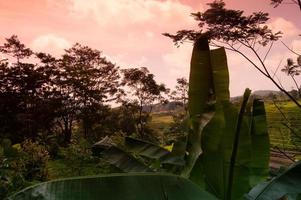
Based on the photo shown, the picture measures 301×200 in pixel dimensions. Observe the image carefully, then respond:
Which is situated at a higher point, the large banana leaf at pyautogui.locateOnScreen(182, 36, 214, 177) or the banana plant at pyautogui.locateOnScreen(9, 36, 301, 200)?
the large banana leaf at pyautogui.locateOnScreen(182, 36, 214, 177)

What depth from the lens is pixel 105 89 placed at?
24.0 m

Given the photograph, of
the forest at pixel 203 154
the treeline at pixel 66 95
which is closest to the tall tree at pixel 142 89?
the treeline at pixel 66 95

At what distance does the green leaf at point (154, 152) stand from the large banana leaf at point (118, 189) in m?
0.53

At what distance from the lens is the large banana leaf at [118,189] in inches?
65.4

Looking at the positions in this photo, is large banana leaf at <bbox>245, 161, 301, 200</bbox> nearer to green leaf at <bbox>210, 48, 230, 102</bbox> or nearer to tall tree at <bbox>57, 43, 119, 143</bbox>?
green leaf at <bbox>210, 48, 230, 102</bbox>

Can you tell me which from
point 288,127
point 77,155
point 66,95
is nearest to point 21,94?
point 66,95

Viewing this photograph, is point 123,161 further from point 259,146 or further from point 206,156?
point 259,146

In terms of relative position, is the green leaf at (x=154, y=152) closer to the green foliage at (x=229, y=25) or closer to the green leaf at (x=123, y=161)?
the green leaf at (x=123, y=161)

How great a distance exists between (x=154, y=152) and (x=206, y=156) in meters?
0.35

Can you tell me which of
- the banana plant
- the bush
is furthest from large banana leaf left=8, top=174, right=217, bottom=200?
the bush

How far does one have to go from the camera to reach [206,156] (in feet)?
7.68

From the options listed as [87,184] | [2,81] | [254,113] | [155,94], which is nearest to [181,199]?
[87,184]

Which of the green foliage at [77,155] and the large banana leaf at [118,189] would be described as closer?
the large banana leaf at [118,189]

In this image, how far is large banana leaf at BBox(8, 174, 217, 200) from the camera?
1.66 m
